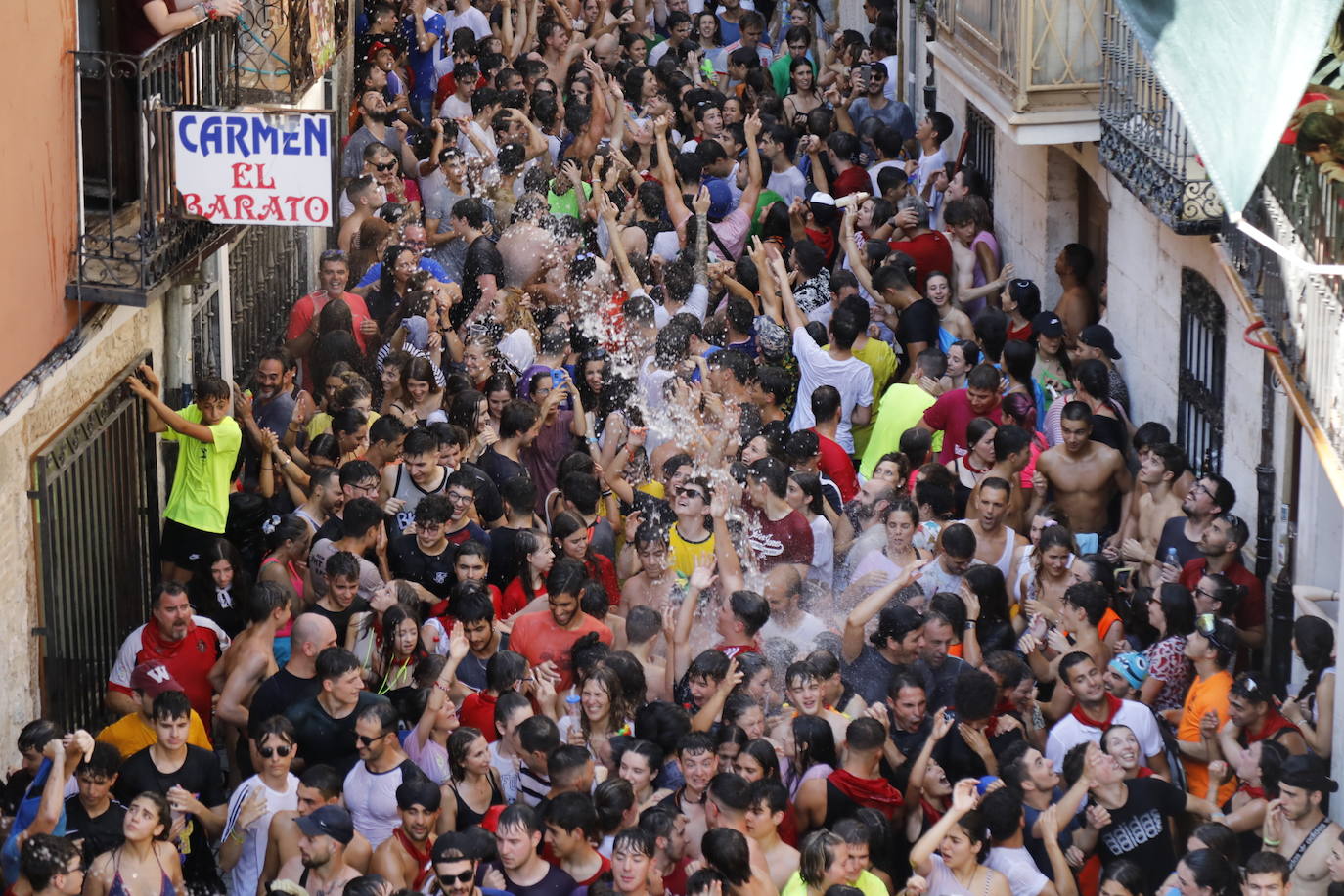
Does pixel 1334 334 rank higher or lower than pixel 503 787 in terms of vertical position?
higher

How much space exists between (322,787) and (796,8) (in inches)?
616

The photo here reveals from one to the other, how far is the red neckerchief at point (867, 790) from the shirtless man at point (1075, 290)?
628 centimetres

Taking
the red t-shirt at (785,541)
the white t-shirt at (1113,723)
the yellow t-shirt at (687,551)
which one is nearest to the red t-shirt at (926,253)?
the red t-shirt at (785,541)

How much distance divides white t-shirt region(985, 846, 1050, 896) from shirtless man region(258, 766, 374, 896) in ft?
8.37

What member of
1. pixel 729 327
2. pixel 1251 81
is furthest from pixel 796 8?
pixel 1251 81

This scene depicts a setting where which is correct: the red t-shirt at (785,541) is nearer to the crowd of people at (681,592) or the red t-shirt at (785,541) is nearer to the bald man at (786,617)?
the crowd of people at (681,592)

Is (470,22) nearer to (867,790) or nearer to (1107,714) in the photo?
(1107,714)

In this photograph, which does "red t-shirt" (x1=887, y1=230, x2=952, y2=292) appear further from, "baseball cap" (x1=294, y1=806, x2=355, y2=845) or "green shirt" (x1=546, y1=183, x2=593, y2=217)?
"baseball cap" (x1=294, y1=806, x2=355, y2=845)

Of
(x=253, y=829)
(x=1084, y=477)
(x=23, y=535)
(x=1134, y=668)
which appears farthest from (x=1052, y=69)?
(x=253, y=829)

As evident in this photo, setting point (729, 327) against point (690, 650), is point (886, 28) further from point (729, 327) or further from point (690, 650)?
point (690, 650)

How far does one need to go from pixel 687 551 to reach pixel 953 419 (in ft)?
7.41

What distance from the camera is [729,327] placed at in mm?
14742

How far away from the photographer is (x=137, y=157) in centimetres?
1263

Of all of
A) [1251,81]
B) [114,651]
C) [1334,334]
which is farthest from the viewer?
[114,651]
